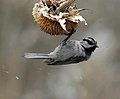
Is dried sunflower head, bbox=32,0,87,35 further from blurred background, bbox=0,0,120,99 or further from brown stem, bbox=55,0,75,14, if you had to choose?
blurred background, bbox=0,0,120,99

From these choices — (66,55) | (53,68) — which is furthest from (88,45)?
(53,68)

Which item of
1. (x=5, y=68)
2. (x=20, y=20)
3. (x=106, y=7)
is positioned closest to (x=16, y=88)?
(x=5, y=68)

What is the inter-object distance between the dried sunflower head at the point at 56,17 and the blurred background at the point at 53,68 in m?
2.31

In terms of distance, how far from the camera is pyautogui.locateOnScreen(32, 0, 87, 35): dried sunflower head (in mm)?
1226

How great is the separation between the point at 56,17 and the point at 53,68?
123 inches

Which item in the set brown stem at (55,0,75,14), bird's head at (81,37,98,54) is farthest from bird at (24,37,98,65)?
brown stem at (55,0,75,14)

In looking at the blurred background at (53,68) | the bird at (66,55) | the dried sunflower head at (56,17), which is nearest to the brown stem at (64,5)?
the dried sunflower head at (56,17)

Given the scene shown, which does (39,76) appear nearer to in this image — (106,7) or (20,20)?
(20,20)

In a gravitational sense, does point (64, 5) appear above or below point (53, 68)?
above

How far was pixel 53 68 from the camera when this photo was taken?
14.2 feet

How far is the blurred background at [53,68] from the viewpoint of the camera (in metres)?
3.79

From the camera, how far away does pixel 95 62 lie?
4000 mm

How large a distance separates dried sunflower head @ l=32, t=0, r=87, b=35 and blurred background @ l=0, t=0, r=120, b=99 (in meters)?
2.31

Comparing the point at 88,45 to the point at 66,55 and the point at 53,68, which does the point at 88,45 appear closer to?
the point at 66,55
